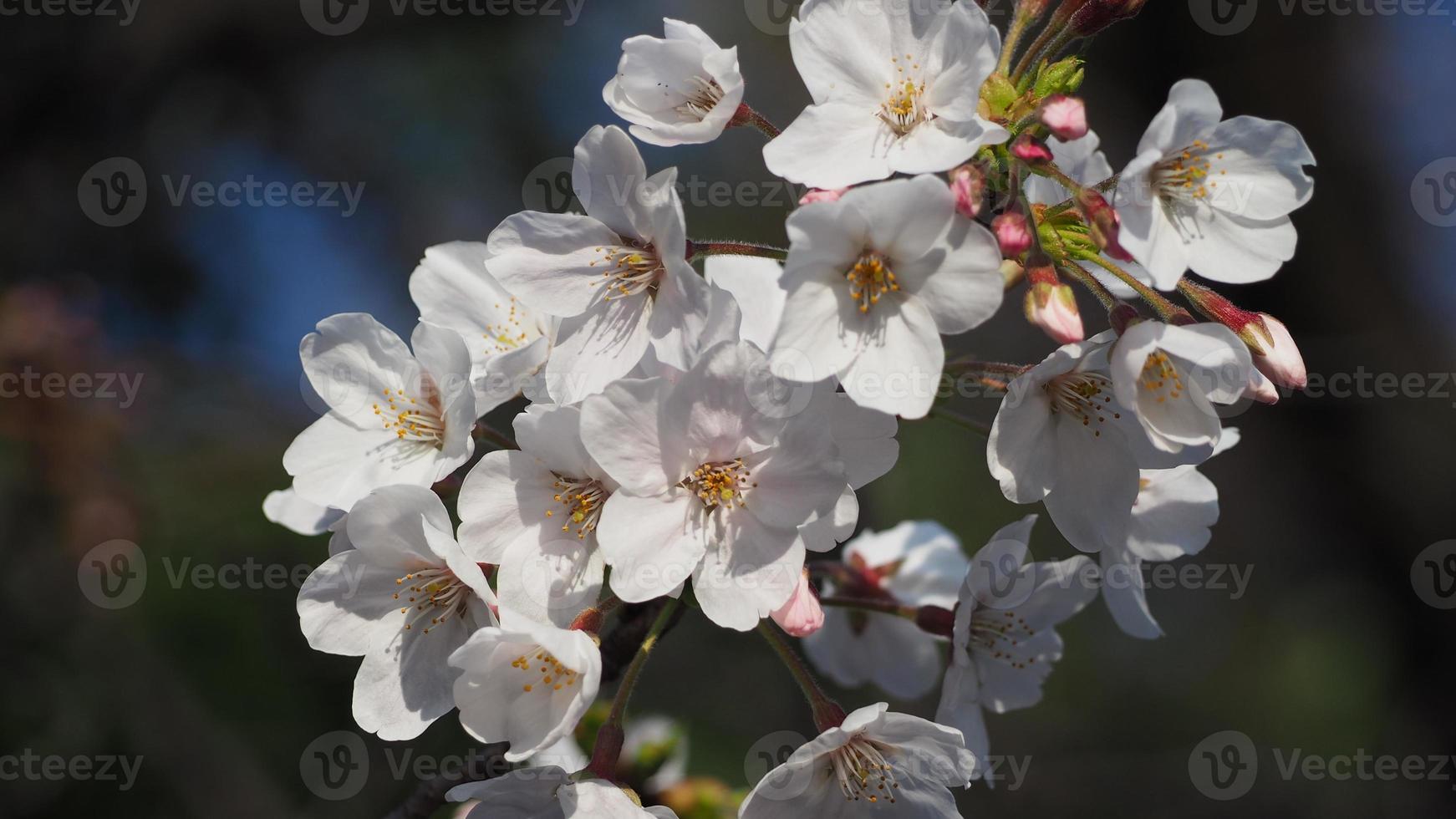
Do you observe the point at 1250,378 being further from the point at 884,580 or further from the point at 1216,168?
the point at 884,580

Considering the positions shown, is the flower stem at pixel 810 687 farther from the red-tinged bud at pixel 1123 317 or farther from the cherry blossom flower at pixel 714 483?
the red-tinged bud at pixel 1123 317

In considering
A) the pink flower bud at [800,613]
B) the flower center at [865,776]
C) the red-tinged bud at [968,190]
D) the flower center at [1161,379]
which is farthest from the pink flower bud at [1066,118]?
the flower center at [865,776]

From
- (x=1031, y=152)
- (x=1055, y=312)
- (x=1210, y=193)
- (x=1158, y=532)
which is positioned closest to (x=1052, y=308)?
(x=1055, y=312)

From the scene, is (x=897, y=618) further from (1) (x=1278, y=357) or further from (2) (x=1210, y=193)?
(2) (x=1210, y=193)

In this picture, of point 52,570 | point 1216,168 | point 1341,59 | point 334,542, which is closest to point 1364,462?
point 1341,59

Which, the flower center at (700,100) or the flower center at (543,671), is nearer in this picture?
the flower center at (543,671)

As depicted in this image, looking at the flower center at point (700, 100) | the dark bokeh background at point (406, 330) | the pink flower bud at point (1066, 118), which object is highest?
the flower center at point (700, 100)

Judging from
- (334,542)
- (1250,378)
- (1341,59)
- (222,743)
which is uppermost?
(334,542)
